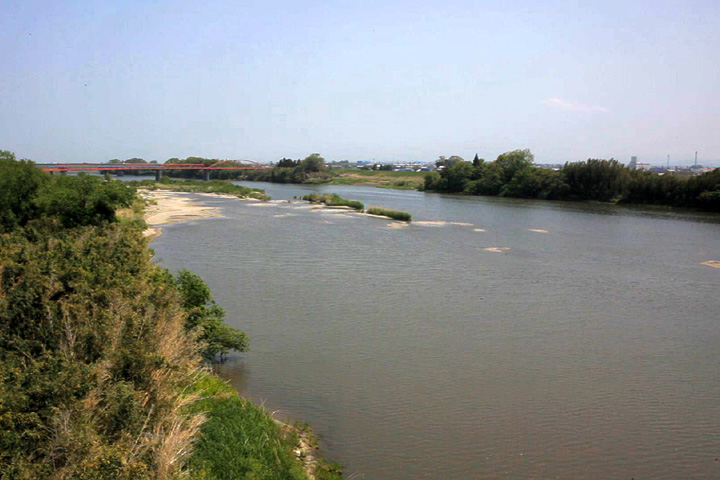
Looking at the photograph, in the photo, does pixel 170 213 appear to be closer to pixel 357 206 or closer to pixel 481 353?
pixel 357 206

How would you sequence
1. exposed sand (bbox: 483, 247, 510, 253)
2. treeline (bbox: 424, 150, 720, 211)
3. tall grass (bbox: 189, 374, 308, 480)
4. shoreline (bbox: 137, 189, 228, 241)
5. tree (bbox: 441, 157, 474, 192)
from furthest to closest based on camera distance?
tree (bbox: 441, 157, 474, 192) → treeline (bbox: 424, 150, 720, 211) → shoreline (bbox: 137, 189, 228, 241) → exposed sand (bbox: 483, 247, 510, 253) → tall grass (bbox: 189, 374, 308, 480)

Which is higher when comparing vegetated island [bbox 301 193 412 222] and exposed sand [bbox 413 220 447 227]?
vegetated island [bbox 301 193 412 222]

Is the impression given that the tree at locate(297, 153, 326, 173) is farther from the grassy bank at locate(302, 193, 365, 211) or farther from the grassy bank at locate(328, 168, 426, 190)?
the grassy bank at locate(302, 193, 365, 211)

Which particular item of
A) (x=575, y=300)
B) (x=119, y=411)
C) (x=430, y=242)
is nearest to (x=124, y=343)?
(x=119, y=411)

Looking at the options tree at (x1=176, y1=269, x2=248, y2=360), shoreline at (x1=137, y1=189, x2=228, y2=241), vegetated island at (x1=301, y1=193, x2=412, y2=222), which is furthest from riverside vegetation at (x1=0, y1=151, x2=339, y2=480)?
vegetated island at (x1=301, y1=193, x2=412, y2=222)

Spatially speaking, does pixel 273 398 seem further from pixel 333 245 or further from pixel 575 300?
pixel 333 245

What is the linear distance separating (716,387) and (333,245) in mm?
16719

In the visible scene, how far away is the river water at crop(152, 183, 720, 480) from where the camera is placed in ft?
27.0

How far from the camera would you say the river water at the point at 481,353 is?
8219 millimetres

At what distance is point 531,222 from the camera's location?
123 ft

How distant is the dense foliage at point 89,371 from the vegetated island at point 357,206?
94.7 ft

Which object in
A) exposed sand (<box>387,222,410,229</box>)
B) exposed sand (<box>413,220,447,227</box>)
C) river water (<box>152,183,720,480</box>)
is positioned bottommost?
river water (<box>152,183,720,480</box>)

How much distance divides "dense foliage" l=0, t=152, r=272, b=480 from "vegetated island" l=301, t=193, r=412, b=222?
28.9 m

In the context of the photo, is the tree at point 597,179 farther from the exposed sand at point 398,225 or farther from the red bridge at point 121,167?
the red bridge at point 121,167
